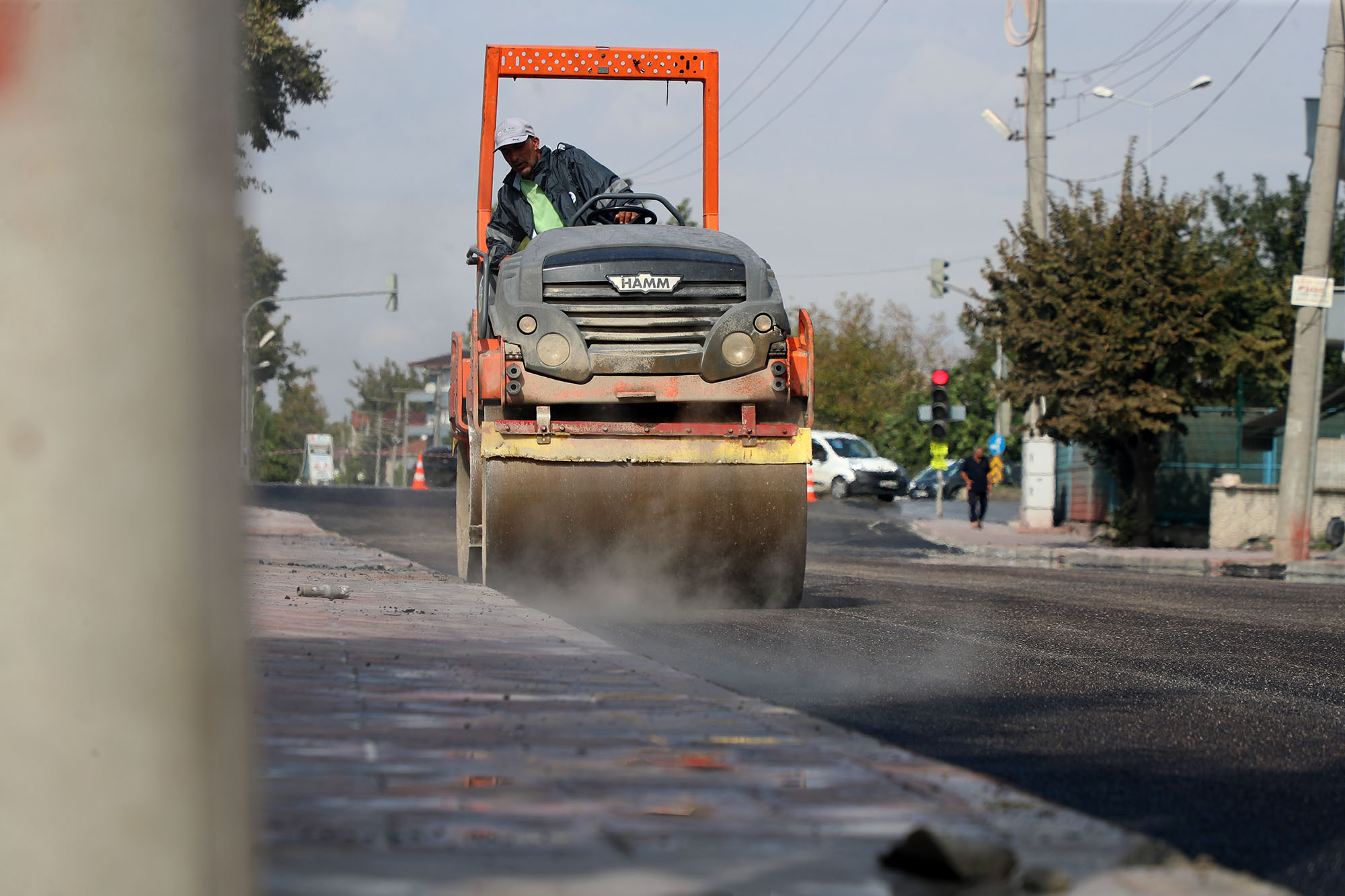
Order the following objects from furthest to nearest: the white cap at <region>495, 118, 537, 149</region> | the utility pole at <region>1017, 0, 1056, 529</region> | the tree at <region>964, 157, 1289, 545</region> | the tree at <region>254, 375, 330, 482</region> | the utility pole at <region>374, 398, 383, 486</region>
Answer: the utility pole at <region>374, 398, 383, 486</region> → the tree at <region>254, 375, 330, 482</region> → the utility pole at <region>1017, 0, 1056, 529</region> → the tree at <region>964, 157, 1289, 545</region> → the white cap at <region>495, 118, 537, 149</region>

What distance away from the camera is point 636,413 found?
909 cm

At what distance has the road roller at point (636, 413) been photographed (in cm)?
888

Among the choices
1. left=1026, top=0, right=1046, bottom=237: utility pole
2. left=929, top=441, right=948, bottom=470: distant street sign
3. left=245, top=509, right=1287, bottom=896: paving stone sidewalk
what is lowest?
left=245, top=509, right=1287, bottom=896: paving stone sidewalk

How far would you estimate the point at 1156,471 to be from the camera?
25656 millimetres

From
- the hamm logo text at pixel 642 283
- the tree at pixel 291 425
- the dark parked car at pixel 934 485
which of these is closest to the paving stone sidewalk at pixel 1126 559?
the hamm logo text at pixel 642 283

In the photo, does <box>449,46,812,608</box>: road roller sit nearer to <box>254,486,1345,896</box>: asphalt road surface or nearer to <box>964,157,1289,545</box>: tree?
<box>254,486,1345,896</box>: asphalt road surface

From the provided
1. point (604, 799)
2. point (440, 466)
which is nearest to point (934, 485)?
point (440, 466)

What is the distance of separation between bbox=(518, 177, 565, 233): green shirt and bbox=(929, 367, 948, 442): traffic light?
58.5 feet

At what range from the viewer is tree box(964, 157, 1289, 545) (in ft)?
71.8

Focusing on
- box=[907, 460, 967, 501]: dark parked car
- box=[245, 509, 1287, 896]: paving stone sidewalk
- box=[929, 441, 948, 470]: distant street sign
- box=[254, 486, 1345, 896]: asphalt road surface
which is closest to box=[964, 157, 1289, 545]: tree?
box=[929, 441, 948, 470]: distant street sign

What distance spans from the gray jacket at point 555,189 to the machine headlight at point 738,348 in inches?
62.3

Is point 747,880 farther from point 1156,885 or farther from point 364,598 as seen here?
point 364,598

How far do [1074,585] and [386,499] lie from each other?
2082 cm

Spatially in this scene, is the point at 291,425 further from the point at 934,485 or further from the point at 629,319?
the point at 629,319
